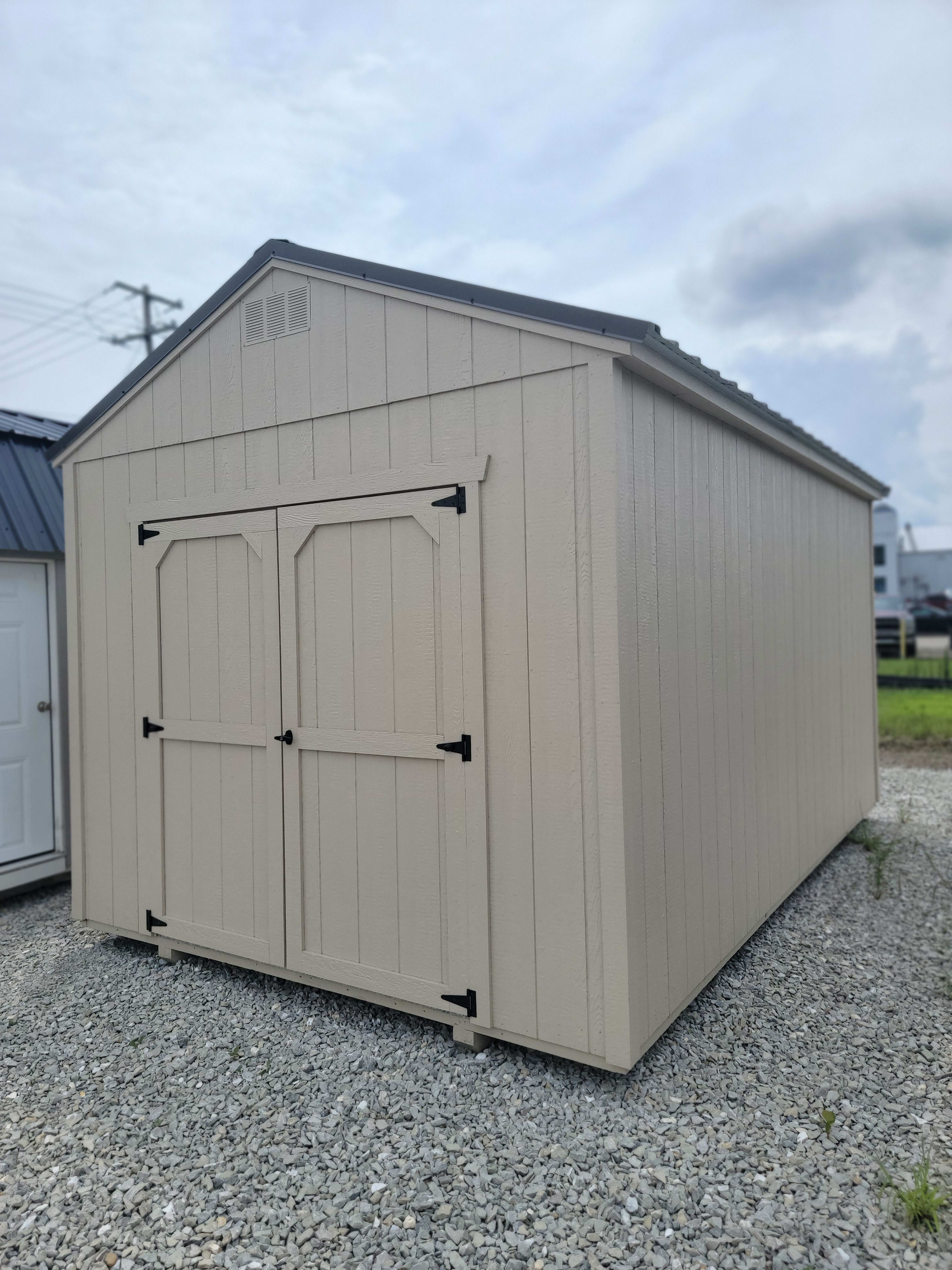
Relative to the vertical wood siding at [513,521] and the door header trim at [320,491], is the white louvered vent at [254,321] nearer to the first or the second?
the vertical wood siding at [513,521]

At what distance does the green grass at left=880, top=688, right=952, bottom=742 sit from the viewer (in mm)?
9195

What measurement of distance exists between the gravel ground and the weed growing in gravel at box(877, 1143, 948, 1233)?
0.04m

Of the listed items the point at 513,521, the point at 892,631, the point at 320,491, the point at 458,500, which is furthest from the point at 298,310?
the point at 892,631

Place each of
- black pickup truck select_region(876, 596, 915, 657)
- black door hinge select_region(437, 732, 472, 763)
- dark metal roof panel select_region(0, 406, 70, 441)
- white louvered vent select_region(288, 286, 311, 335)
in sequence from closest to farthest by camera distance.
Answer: black door hinge select_region(437, 732, 472, 763) → white louvered vent select_region(288, 286, 311, 335) → dark metal roof panel select_region(0, 406, 70, 441) → black pickup truck select_region(876, 596, 915, 657)

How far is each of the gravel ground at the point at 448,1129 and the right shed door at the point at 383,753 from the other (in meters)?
0.32

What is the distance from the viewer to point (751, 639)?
148 inches

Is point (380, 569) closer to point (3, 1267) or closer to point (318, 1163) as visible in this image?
point (318, 1163)

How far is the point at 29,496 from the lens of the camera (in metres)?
4.82

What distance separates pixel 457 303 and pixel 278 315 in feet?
3.10

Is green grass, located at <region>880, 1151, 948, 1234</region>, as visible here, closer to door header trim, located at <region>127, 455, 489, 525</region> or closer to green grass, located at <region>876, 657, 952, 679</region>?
door header trim, located at <region>127, 455, 489, 525</region>

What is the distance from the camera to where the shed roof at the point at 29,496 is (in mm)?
4613

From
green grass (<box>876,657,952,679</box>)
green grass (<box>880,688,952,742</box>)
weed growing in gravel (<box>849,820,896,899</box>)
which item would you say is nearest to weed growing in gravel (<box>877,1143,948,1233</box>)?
weed growing in gravel (<box>849,820,896,899</box>)

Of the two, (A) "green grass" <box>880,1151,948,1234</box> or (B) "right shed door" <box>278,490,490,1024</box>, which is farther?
(B) "right shed door" <box>278,490,490,1024</box>

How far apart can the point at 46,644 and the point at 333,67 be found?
181 inches
